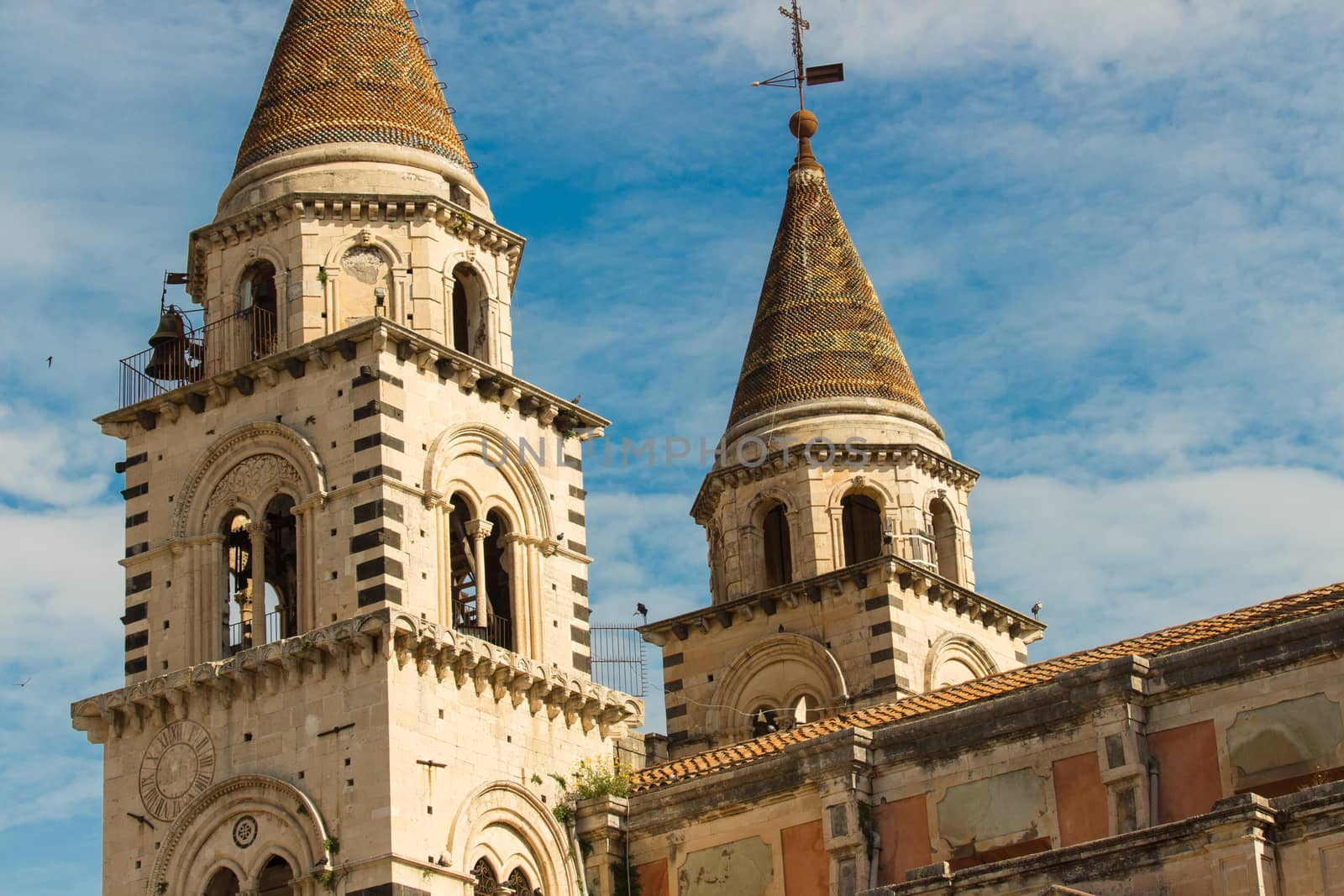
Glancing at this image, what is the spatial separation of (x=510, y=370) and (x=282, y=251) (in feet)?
13.2

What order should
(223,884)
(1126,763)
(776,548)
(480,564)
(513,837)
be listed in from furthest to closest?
(776,548), (480,564), (513,837), (223,884), (1126,763)

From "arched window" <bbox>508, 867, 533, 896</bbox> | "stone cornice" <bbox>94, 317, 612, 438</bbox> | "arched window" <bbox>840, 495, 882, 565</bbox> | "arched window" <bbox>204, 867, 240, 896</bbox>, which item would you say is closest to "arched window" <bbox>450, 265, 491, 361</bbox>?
"stone cornice" <bbox>94, 317, 612, 438</bbox>

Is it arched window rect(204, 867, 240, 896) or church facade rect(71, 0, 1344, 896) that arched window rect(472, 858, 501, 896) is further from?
arched window rect(204, 867, 240, 896)

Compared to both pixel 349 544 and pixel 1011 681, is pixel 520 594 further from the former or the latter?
pixel 1011 681

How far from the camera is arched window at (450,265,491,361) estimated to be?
38.2 meters

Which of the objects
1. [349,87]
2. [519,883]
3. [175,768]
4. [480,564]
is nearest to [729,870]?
[519,883]

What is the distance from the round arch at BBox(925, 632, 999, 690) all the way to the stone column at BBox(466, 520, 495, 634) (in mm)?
10531

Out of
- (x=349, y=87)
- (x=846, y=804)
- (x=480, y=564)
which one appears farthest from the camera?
(x=349, y=87)

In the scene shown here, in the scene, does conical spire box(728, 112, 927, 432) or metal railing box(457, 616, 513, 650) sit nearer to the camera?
metal railing box(457, 616, 513, 650)

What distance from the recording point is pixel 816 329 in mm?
47469

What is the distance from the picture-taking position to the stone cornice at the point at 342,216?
37.3 metres

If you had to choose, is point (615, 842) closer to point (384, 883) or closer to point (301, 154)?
point (384, 883)

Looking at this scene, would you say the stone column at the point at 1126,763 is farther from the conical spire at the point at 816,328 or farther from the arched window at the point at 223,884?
the conical spire at the point at 816,328

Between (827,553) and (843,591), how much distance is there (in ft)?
3.48
